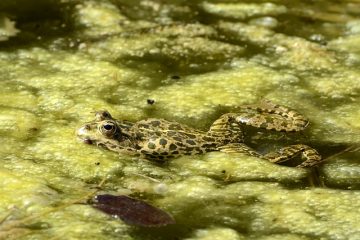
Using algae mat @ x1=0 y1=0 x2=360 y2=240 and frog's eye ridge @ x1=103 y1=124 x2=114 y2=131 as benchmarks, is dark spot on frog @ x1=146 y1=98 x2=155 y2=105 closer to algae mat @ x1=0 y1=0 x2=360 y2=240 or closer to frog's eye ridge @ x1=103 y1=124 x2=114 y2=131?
algae mat @ x1=0 y1=0 x2=360 y2=240

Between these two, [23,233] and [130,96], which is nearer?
[23,233]

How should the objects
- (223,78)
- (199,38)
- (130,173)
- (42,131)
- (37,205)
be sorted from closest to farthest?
(37,205) < (130,173) < (42,131) < (223,78) < (199,38)

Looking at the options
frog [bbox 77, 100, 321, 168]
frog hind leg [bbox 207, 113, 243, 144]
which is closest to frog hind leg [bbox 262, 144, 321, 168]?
frog [bbox 77, 100, 321, 168]

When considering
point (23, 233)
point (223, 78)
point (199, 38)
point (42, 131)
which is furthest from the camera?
point (199, 38)

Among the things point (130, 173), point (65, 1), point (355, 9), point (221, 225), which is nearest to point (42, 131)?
point (130, 173)

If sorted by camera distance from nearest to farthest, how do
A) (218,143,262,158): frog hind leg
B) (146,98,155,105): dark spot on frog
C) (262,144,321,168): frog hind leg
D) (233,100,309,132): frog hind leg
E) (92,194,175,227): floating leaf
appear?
(92,194,175,227): floating leaf
(262,144,321,168): frog hind leg
(218,143,262,158): frog hind leg
(233,100,309,132): frog hind leg
(146,98,155,105): dark spot on frog

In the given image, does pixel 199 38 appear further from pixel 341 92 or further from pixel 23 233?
pixel 23 233
